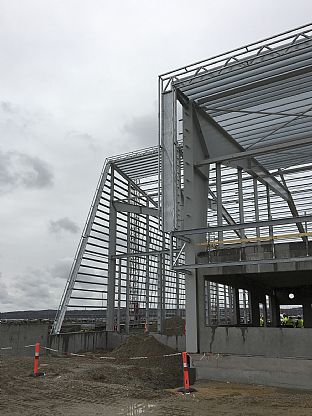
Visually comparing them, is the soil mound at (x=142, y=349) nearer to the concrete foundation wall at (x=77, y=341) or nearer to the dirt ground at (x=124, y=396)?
the concrete foundation wall at (x=77, y=341)

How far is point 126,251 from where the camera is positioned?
3195cm

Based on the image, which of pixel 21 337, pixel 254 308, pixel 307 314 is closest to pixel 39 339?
pixel 21 337

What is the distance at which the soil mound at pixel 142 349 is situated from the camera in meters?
22.2

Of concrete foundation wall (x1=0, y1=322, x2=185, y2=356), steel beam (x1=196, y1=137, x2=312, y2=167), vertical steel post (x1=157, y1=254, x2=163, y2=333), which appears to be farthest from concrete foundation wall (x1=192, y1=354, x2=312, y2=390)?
vertical steel post (x1=157, y1=254, x2=163, y2=333)

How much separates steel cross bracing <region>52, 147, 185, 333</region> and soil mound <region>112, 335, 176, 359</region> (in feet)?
14.7

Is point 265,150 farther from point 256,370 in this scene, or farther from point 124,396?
point 124,396

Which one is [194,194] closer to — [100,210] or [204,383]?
[204,383]

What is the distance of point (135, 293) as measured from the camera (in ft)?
107

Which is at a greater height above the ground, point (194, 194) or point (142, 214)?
point (142, 214)

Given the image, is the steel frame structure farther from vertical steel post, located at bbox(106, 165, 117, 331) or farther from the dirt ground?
vertical steel post, located at bbox(106, 165, 117, 331)

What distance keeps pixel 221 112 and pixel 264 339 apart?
36.3 feet

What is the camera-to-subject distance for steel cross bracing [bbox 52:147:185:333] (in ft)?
94.0

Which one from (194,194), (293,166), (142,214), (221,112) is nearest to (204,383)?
(194,194)

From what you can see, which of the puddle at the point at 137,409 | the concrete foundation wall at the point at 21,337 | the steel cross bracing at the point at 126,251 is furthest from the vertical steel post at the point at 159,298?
the puddle at the point at 137,409
